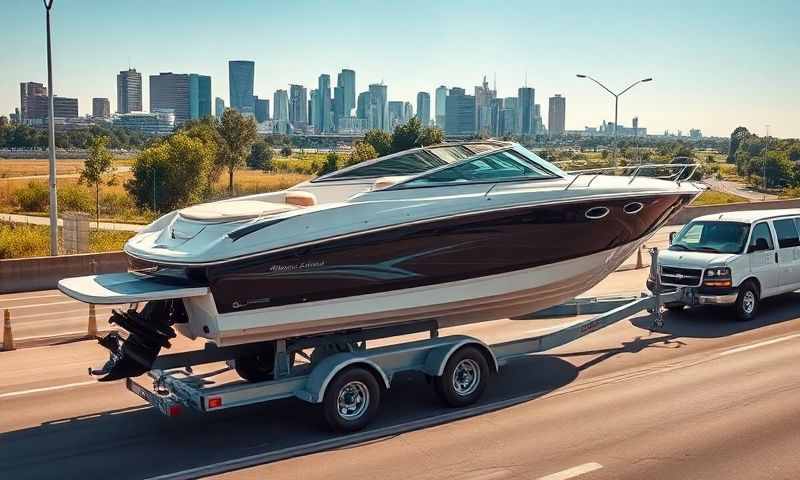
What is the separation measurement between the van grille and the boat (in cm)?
259

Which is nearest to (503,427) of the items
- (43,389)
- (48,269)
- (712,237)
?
(43,389)

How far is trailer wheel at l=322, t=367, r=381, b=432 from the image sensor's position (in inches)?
357

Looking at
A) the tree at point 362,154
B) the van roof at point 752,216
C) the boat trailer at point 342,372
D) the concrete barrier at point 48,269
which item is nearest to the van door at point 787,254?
the van roof at point 752,216

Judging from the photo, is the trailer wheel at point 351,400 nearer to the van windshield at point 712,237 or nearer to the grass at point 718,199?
the van windshield at point 712,237

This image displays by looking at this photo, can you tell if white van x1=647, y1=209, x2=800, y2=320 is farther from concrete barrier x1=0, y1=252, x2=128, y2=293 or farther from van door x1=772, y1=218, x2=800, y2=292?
concrete barrier x1=0, y1=252, x2=128, y2=293

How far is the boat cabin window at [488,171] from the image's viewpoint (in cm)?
1073

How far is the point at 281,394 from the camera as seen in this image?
29.9 ft

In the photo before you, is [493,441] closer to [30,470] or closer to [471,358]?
[471,358]

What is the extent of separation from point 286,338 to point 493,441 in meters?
2.61

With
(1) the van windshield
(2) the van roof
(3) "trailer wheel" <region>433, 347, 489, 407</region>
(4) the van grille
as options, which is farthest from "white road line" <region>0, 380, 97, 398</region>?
(2) the van roof

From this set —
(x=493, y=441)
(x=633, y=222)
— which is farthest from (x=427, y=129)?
(x=493, y=441)

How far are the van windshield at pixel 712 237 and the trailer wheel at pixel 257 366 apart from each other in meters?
8.67

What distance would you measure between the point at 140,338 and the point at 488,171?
4895 mm

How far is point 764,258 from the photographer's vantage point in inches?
605
